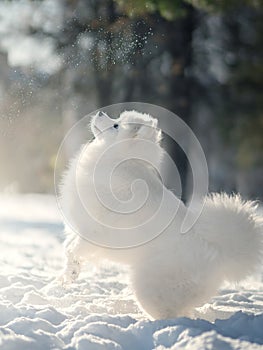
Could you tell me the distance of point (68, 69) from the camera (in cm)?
1459

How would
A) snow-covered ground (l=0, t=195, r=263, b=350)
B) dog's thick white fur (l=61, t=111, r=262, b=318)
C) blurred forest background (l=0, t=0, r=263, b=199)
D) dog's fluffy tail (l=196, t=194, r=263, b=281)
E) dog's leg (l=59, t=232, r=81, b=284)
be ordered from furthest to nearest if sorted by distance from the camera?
blurred forest background (l=0, t=0, r=263, b=199), dog's leg (l=59, t=232, r=81, b=284), dog's fluffy tail (l=196, t=194, r=263, b=281), dog's thick white fur (l=61, t=111, r=262, b=318), snow-covered ground (l=0, t=195, r=263, b=350)

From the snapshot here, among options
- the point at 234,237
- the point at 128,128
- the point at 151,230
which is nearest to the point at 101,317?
the point at 151,230

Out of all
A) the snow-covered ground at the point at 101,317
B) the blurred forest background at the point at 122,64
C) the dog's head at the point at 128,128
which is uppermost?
the blurred forest background at the point at 122,64

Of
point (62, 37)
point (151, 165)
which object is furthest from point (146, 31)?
point (151, 165)

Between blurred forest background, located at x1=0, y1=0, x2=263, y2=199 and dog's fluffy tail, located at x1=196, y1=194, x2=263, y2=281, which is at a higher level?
blurred forest background, located at x1=0, y1=0, x2=263, y2=199

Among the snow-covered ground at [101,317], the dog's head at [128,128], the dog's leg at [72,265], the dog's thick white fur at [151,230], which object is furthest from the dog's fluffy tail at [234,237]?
the dog's leg at [72,265]

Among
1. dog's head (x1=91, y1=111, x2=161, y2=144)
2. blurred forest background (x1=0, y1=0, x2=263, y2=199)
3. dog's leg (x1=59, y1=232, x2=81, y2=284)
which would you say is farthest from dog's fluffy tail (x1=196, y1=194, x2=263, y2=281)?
→ blurred forest background (x1=0, y1=0, x2=263, y2=199)

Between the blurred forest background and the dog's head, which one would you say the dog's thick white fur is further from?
the blurred forest background

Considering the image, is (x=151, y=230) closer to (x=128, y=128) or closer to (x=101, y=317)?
(x=101, y=317)

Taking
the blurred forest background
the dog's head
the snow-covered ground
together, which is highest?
the blurred forest background

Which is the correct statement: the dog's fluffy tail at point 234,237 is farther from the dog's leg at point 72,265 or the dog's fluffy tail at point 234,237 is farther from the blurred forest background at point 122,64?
the blurred forest background at point 122,64

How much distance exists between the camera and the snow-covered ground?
126 inches

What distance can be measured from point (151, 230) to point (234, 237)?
1.97 ft

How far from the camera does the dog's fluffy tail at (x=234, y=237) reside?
3.90 m
